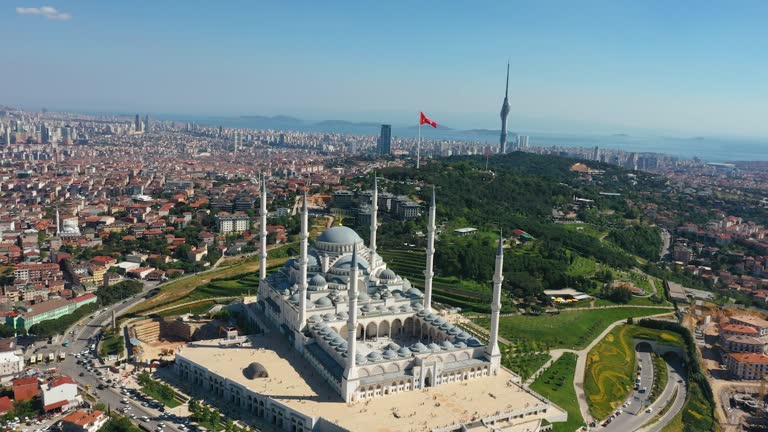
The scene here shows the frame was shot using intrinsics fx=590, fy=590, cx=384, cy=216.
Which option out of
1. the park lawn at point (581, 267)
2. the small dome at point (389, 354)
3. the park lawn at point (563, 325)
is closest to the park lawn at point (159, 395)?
the small dome at point (389, 354)

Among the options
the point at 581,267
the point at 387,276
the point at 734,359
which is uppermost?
the point at 387,276

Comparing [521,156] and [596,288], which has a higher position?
[521,156]

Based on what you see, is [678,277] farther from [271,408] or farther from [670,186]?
[670,186]

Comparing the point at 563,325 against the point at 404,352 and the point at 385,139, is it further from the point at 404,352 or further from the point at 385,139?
the point at 385,139

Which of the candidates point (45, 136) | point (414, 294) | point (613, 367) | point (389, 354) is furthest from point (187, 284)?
point (45, 136)

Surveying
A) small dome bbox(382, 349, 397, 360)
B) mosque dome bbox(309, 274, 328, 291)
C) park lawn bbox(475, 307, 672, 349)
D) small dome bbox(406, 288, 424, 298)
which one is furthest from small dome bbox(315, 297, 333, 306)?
park lawn bbox(475, 307, 672, 349)

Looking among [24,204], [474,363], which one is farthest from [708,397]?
[24,204]
